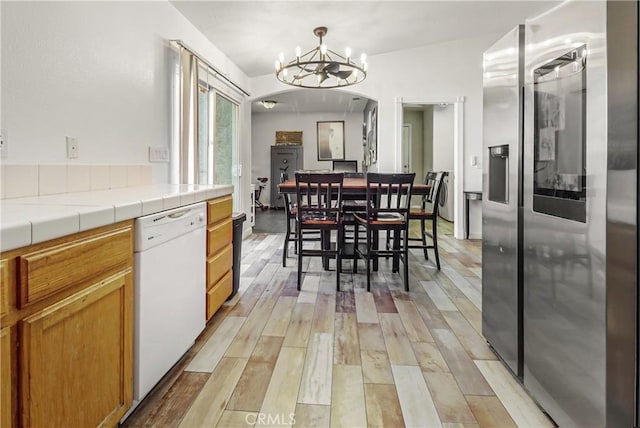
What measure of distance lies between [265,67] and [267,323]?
402 centimetres

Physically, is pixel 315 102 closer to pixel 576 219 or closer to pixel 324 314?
pixel 324 314

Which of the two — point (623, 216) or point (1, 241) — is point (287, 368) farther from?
point (623, 216)

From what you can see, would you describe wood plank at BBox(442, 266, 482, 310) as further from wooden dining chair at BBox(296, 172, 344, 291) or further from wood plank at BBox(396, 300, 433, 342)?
wooden dining chair at BBox(296, 172, 344, 291)

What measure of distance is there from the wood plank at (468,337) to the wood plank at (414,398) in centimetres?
40

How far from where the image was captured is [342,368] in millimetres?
1896

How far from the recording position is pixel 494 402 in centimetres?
Answer: 161

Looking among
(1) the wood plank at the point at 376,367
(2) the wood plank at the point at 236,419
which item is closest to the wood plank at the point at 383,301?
(1) the wood plank at the point at 376,367

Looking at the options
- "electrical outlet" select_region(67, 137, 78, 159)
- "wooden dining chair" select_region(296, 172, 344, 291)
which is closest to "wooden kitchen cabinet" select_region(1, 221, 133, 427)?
"electrical outlet" select_region(67, 137, 78, 159)

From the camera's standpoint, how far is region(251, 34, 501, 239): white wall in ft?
17.9

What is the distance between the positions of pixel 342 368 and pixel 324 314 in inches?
30.3

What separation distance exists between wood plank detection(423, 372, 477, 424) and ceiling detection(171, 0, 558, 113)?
328cm


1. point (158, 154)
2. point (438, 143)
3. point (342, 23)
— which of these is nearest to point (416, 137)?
point (438, 143)

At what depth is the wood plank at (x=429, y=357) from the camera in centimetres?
190

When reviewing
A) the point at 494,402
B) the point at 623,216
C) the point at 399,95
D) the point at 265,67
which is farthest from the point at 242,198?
the point at 623,216
